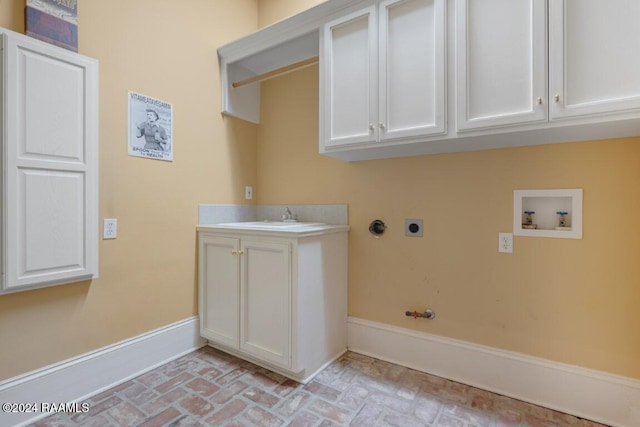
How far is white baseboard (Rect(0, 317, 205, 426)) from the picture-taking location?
145cm

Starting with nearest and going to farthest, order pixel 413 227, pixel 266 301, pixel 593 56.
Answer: pixel 593 56
pixel 266 301
pixel 413 227

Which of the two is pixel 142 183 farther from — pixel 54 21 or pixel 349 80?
pixel 349 80

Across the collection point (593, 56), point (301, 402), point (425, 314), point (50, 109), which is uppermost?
point (593, 56)

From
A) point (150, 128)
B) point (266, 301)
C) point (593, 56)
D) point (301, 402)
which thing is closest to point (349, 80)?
point (593, 56)

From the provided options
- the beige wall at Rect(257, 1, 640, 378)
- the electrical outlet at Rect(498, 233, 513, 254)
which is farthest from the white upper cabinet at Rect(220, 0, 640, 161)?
the electrical outlet at Rect(498, 233, 513, 254)

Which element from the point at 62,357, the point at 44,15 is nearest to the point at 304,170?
the point at 44,15

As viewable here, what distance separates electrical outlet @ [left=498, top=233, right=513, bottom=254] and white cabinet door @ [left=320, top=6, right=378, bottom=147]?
0.95 meters

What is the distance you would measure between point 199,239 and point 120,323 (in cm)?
73

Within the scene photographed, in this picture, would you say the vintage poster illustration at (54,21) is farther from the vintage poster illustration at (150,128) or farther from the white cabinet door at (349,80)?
the white cabinet door at (349,80)

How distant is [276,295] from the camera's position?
1.83 m

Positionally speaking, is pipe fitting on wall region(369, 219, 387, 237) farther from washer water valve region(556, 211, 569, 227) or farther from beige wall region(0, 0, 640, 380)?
washer water valve region(556, 211, 569, 227)

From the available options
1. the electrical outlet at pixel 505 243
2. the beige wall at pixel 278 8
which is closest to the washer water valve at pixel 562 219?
the electrical outlet at pixel 505 243

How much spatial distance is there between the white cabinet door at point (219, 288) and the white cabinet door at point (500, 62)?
1.64 meters

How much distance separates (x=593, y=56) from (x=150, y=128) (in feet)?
7.85
